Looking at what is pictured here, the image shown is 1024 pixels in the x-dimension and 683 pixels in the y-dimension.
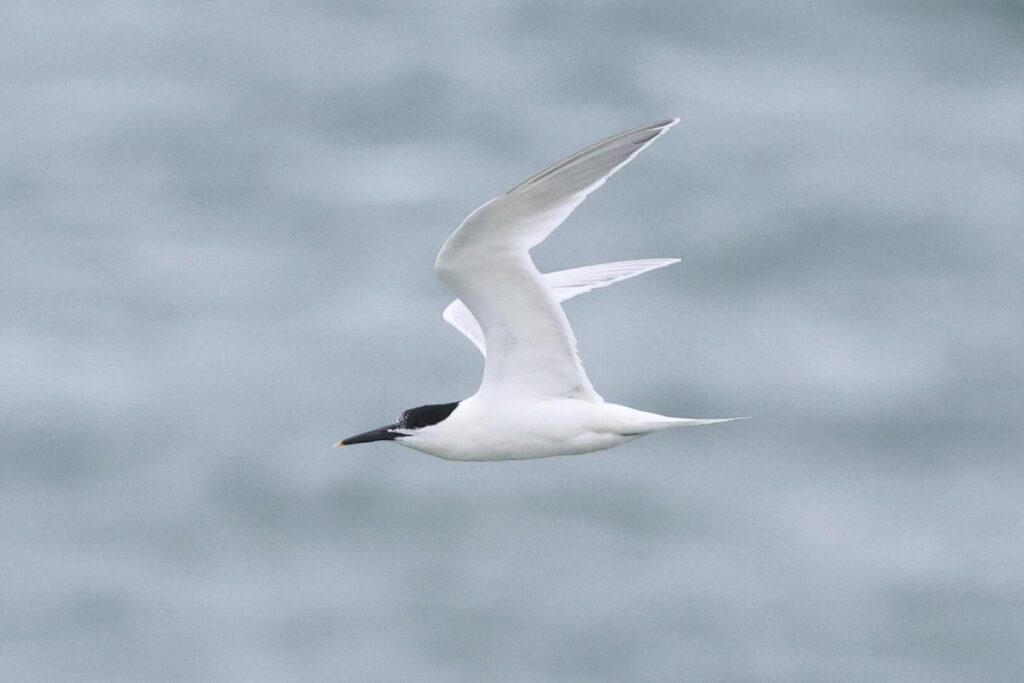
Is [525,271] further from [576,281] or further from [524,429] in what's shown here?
[576,281]

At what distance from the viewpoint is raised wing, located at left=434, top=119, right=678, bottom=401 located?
9000 millimetres

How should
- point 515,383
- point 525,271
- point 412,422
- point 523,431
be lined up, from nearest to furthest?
1. point 525,271
2. point 523,431
3. point 515,383
4. point 412,422

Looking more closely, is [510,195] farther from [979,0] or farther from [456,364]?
[979,0]

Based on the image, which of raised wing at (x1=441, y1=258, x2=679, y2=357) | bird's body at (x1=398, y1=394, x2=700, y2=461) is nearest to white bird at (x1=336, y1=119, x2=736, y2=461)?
bird's body at (x1=398, y1=394, x2=700, y2=461)

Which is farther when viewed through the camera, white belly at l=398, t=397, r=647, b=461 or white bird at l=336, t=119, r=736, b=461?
white belly at l=398, t=397, r=647, b=461

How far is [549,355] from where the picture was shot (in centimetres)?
1021

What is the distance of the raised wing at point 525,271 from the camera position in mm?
9000

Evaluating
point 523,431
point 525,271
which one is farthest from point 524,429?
point 525,271

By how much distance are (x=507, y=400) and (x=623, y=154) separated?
1.96 m

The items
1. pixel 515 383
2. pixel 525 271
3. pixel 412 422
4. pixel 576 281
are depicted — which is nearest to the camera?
pixel 525 271

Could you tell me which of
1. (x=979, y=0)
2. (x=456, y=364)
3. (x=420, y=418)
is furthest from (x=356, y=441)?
(x=979, y=0)

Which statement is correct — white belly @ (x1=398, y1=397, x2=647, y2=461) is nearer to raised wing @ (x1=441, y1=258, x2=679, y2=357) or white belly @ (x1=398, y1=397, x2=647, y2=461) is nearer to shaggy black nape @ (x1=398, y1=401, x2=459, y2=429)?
shaggy black nape @ (x1=398, y1=401, x2=459, y2=429)

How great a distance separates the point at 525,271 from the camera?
968cm

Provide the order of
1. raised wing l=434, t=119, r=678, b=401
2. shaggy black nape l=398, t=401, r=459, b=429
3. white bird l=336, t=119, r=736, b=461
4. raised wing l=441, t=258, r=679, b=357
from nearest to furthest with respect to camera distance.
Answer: raised wing l=434, t=119, r=678, b=401 < white bird l=336, t=119, r=736, b=461 < shaggy black nape l=398, t=401, r=459, b=429 < raised wing l=441, t=258, r=679, b=357
